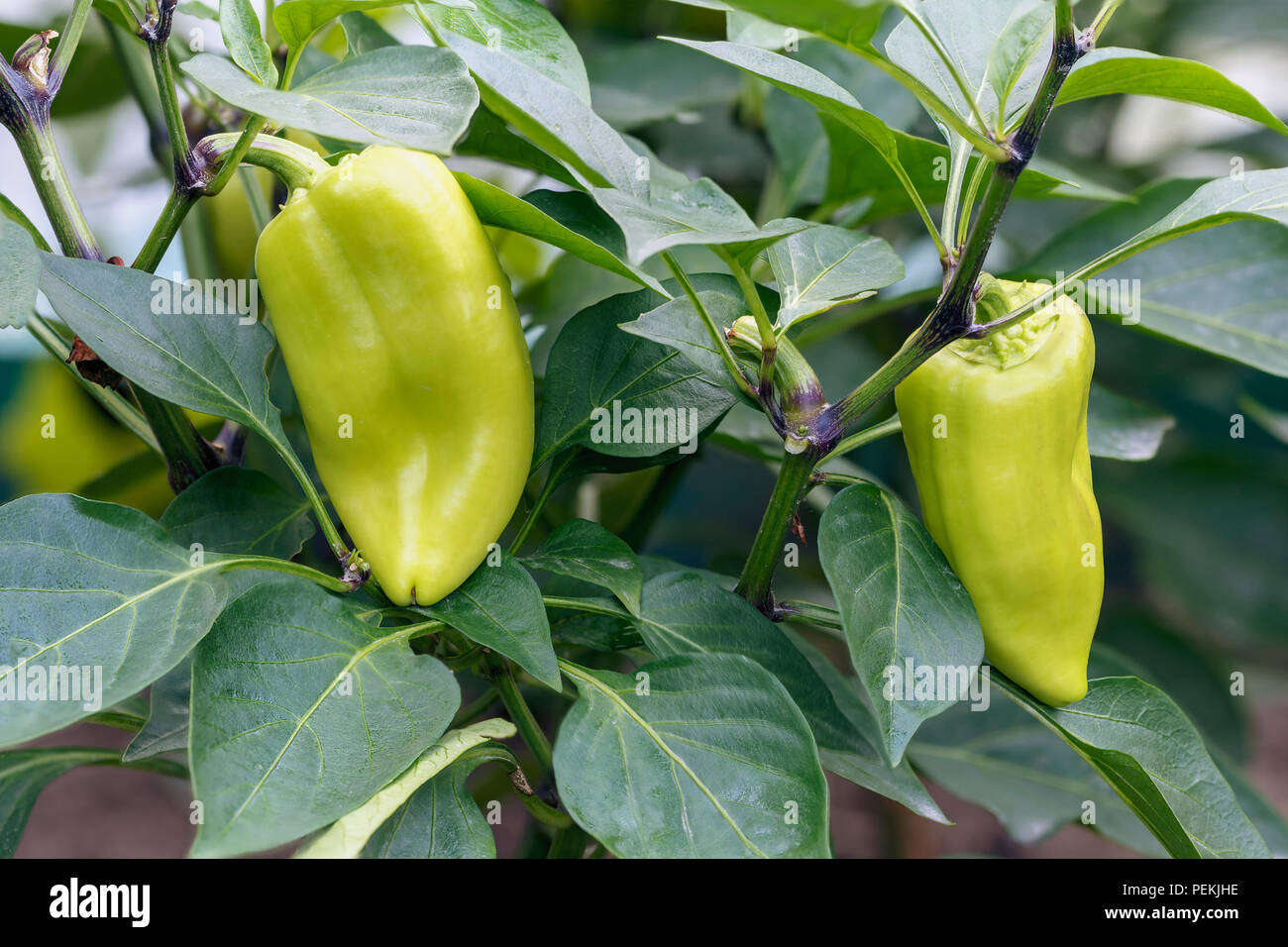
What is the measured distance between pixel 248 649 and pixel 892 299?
459mm

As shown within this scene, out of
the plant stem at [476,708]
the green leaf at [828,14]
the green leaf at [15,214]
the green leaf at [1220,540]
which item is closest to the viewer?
the green leaf at [828,14]

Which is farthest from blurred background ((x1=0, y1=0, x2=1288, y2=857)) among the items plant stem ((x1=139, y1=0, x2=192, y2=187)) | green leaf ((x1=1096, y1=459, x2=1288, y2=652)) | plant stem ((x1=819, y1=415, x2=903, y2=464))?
plant stem ((x1=139, y1=0, x2=192, y2=187))

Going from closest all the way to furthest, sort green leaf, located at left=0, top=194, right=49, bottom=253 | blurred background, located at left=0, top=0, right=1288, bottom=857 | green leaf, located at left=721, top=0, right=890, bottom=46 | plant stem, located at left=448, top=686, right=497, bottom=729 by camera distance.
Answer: green leaf, located at left=721, top=0, right=890, bottom=46
green leaf, located at left=0, top=194, right=49, bottom=253
plant stem, located at left=448, top=686, right=497, bottom=729
blurred background, located at left=0, top=0, right=1288, bottom=857

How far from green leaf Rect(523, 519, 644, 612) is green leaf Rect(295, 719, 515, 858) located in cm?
7

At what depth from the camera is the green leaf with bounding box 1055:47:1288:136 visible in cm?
33

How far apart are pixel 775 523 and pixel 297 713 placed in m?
0.18

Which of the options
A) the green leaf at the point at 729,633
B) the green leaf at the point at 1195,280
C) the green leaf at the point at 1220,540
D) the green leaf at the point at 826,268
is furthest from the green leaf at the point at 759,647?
the green leaf at the point at 1220,540

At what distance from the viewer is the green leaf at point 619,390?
1.32ft

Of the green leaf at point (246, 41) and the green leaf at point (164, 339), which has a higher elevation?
the green leaf at point (246, 41)

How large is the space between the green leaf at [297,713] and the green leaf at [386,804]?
0.01m

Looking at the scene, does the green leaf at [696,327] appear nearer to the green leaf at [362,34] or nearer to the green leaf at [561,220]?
the green leaf at [561,220]

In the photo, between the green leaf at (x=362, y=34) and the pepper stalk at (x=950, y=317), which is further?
the green leaf at (x=362, y=34)
